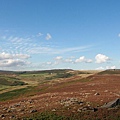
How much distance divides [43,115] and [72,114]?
3.91m

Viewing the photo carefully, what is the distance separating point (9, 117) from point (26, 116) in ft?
7.87

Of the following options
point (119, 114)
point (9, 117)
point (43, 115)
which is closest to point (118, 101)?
point (119, 114)

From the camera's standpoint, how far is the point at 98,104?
39500mm

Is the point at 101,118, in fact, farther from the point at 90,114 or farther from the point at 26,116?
the point at 26,116

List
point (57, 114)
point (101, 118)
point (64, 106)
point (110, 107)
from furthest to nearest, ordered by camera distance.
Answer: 1. point (64, 106)
2. point (110, 107)
3. point (57, 114)
4. point (101, 118)

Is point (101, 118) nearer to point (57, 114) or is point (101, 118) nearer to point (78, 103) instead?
point (57, 114)

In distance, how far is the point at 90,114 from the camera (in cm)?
3278

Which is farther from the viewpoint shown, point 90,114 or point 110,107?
point 110,107

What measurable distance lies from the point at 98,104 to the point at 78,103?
321cm

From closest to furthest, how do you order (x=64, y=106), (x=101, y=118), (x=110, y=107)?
(x=101, y=118), (x=110, y=107), (x=64, y=106)

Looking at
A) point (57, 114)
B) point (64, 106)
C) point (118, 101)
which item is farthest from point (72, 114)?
point (118, 101)

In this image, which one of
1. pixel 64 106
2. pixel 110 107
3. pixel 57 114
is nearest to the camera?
pixel 57 114

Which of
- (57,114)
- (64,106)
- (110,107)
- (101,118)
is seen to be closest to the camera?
(101,118)

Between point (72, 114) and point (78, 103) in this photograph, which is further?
point (78, 103)
